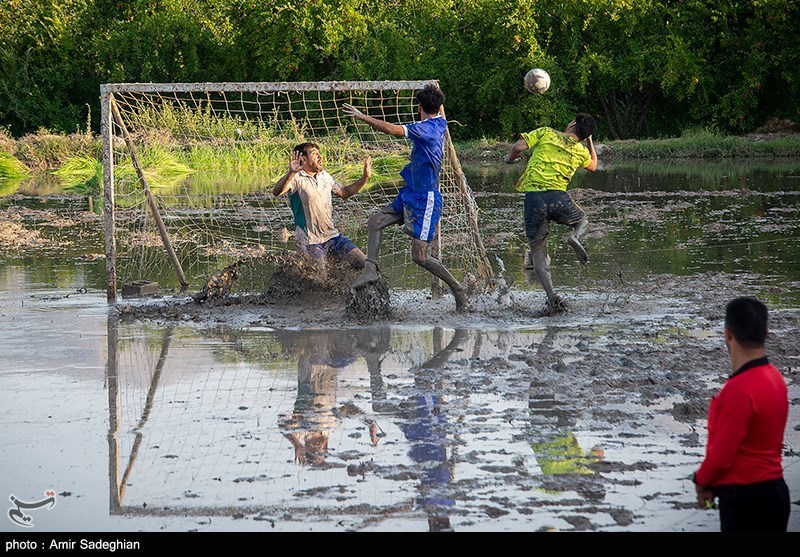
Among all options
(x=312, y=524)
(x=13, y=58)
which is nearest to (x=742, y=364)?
(x=312, y=524)

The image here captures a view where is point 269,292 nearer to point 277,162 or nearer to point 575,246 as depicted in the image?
point 575,246

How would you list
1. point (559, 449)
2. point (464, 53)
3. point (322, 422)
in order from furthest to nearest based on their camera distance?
point (464, 53) → point (322, 422) → point (559, 449)

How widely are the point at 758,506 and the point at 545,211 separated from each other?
20.8ft

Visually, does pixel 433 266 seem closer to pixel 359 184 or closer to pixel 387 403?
pixel 359 184

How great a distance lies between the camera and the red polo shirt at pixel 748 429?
13.4 feet

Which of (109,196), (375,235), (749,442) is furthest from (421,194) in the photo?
(749,442)

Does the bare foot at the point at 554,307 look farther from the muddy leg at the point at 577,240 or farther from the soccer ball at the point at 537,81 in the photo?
the soccer ball at the point at 537,81

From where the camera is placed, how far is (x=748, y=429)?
13.4ft

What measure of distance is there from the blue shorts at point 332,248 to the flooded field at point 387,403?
0.42 m

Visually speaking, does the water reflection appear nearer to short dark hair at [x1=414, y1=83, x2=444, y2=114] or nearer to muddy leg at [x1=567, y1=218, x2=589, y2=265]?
muddy leg at [x1=567, y1=218, x2=589, y2=265]

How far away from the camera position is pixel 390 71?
1635 inches

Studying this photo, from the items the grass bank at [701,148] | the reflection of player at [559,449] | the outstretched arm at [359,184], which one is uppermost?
the grass bank at [701,148]

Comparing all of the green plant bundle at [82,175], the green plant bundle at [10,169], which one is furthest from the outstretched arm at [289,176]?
the green plant bundle at [10,169]

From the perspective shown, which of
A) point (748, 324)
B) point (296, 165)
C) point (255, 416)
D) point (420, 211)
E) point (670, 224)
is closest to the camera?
point (748, 324)
